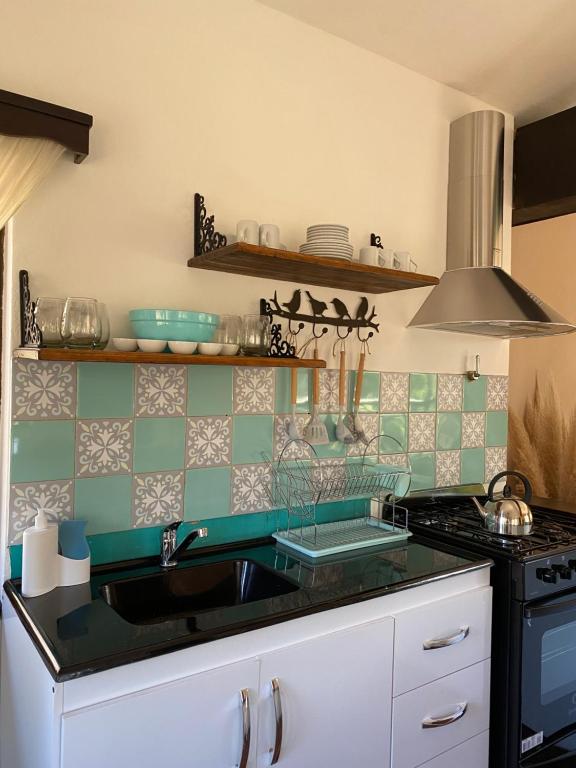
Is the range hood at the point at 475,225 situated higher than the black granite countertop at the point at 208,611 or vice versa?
the range hood at the point at 475,225

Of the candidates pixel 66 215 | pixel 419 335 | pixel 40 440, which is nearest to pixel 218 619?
pixel 40 440

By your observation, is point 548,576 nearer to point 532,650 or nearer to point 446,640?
point 532,650

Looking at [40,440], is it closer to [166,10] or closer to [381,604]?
[381,604]

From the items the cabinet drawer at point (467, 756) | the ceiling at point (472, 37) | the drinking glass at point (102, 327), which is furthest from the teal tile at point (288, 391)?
the ceiling at point (472, 37)

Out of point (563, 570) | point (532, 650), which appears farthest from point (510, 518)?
point (532, 650)

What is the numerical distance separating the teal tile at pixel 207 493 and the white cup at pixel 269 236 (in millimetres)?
→ 704

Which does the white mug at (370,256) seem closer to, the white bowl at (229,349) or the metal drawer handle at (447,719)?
the white bowl at (229,349)

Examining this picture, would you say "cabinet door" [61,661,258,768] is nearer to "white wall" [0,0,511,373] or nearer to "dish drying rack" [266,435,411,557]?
"dish drying rack" [266,435,411,557]

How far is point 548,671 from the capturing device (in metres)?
1.75

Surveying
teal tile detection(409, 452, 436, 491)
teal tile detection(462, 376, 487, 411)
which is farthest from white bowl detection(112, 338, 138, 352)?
teal tile detection(462, 376, 487, 411)

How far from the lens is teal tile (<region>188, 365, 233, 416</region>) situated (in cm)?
174

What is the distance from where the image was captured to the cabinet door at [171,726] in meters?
1.06

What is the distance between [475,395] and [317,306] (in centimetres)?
90

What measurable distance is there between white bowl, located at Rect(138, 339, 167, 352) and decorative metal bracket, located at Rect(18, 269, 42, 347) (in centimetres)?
25
